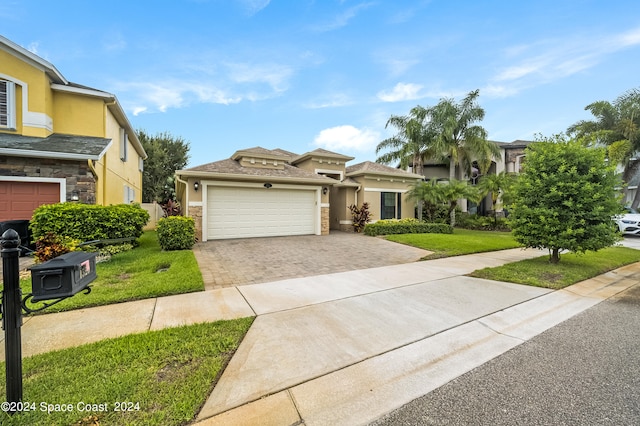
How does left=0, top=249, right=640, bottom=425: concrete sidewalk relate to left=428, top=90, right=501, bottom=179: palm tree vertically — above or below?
below

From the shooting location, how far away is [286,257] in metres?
8.09

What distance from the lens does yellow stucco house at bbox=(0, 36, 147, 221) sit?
8.15 meters

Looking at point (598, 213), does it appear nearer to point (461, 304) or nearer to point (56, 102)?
point (461, 304)

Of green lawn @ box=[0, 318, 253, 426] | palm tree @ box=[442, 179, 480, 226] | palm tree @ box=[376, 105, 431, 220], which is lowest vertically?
green lawn @ box=[0, 318, 253, 426]

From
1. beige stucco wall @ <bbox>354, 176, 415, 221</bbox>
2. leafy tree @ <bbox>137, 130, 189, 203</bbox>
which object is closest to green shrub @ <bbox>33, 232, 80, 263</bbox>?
beige stucco wall @ <bbox>354, 176, 415, 221</bbox>

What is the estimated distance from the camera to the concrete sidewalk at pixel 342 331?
223 cm

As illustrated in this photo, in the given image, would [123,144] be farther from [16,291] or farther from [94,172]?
[16,291]

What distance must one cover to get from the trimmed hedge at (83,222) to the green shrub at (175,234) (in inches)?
35.7

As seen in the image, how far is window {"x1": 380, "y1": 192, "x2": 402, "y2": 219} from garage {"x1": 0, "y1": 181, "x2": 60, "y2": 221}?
1401 centimetres

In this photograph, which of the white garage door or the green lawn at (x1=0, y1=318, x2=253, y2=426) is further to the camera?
the white garage door

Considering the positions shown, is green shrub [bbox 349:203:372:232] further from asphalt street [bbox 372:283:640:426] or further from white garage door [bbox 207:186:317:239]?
asphalt street [bbox 372:283:640:426]

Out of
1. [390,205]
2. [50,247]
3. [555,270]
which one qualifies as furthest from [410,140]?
[50,247]

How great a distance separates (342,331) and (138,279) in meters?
4.40

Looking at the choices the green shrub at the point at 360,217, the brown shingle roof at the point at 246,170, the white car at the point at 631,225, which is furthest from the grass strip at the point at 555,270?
the white car at the point at 631,225
